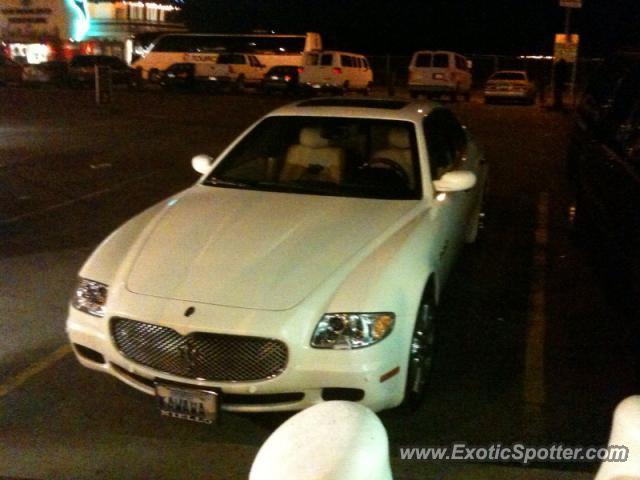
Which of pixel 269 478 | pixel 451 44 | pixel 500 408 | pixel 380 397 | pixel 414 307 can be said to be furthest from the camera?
pixel 451 44

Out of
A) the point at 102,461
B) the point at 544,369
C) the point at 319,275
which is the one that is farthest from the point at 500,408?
the point at 102,461

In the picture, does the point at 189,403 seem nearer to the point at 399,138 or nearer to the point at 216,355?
the point at 216,355

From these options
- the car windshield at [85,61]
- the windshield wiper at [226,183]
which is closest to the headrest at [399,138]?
the windshield wiper at [226,183]

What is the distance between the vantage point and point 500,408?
14.9 ft

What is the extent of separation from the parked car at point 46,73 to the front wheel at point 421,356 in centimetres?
3536

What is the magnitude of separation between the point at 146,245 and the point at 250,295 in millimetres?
919

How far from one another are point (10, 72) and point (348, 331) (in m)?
36.3

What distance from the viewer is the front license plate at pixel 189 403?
12.5ft

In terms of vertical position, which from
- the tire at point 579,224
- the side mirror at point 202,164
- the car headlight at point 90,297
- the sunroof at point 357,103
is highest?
the sunroof at point 357,103

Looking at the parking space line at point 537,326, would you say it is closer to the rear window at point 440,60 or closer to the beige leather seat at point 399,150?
the beige leather seat at point 399,150

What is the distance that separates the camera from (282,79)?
3328 centimetres

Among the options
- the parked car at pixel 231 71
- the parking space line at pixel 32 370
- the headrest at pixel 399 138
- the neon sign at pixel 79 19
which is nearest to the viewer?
the parking space line at pixel 32 370

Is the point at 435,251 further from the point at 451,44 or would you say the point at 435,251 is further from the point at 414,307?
the point at 451,44

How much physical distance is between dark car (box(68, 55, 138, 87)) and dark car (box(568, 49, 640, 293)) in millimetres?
29753
